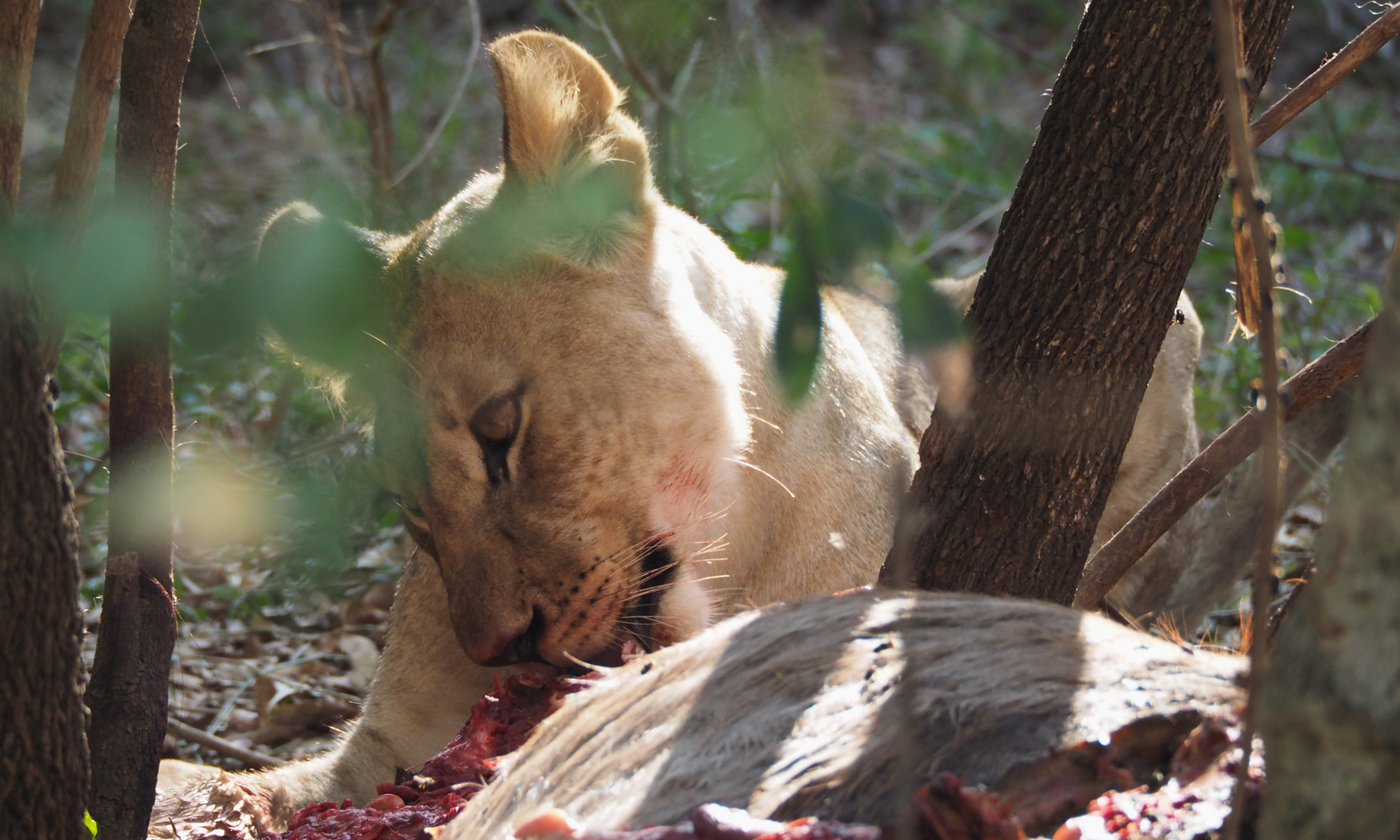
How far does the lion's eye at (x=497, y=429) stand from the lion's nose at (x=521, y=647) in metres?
0.30

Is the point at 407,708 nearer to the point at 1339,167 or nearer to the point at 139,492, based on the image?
the point at 139,492

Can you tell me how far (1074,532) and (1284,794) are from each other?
1295mm

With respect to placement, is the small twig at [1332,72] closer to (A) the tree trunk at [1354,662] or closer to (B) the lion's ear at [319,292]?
(A) the tree trunk at [1354,662]

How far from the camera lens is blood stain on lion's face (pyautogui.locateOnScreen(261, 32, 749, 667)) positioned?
257 centimetres

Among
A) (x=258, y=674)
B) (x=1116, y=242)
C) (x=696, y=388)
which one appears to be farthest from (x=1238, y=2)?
(x=258, y=674)

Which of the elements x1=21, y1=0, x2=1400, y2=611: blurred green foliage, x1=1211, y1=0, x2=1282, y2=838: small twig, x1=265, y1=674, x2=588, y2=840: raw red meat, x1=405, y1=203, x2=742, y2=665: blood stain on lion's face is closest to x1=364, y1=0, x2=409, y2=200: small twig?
x1=21, y1=0, x2=1400, y2=611: blurred green foliage

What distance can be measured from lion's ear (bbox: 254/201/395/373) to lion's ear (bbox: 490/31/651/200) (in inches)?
36.1

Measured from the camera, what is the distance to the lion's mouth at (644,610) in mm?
2566

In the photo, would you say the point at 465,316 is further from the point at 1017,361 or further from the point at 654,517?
the point at 1017,361

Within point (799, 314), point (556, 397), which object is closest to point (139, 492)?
point (556, 397)

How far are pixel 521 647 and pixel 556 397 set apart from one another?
1.63ft

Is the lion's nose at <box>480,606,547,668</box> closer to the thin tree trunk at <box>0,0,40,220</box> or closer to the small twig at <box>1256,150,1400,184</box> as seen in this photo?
the thin tree trunk at <box>0,0,40,220</box>

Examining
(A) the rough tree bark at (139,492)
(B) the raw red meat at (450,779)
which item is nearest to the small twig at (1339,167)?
(B) the raw red meat at (450,779)

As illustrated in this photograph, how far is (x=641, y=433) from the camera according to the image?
2.68 meters
